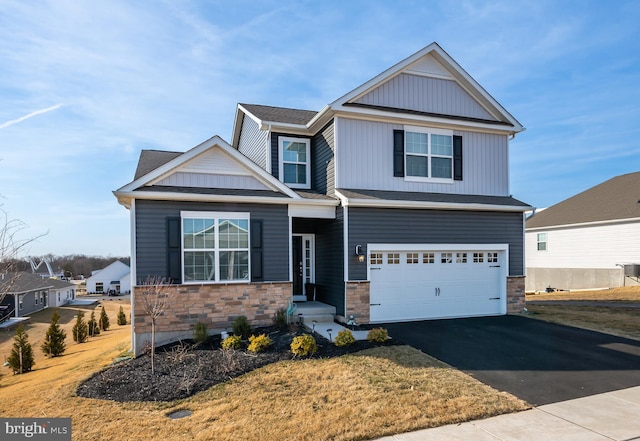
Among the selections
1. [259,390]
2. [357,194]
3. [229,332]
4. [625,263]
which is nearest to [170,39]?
[357,194]

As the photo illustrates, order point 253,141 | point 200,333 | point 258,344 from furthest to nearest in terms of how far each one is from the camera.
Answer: point 253,141, point 200,333, point 258,344

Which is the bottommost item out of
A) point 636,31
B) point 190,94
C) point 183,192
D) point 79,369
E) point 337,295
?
point 79,369

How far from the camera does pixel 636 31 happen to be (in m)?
13.7

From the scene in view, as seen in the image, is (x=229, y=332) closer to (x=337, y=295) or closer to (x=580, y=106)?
(x=337, y=295)

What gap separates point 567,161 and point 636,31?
18927 mm

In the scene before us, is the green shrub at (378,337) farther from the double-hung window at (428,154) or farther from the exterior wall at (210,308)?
the double-hung window at (428,154)

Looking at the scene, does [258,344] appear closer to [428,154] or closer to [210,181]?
[210,181]

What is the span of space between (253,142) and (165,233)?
612 cm

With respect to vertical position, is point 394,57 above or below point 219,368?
above

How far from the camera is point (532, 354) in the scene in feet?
27.0

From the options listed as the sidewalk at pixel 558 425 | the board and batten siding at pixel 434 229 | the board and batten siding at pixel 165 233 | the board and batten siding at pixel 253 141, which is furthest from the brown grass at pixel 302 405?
the board and batten siding at pixel 253 141

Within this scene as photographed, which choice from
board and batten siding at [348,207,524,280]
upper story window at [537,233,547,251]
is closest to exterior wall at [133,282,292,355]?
board and batten siding at [348,207,524,280]

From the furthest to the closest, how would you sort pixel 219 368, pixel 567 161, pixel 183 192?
1. pixel 567 161
2. pixel 183 192
3. pixel 219 368

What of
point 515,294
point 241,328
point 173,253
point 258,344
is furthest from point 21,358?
point 515,294
